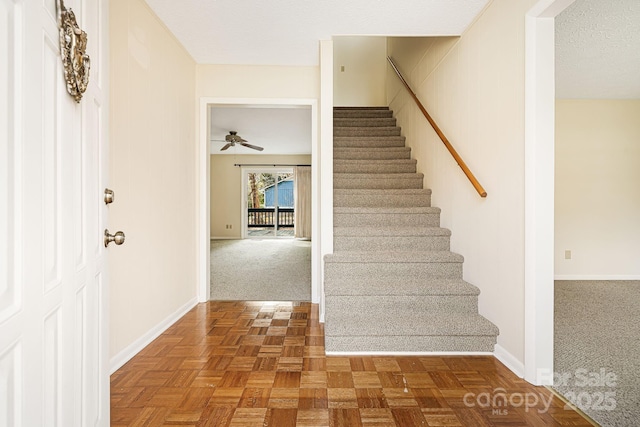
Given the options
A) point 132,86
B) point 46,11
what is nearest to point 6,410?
point 46,11

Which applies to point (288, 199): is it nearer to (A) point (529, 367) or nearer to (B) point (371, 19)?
(B) point (371, 19)

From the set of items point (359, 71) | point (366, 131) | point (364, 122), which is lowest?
point (366, 131)

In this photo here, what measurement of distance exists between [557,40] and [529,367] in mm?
2579

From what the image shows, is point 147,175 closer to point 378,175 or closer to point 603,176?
point 378,175

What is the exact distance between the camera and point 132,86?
213cm

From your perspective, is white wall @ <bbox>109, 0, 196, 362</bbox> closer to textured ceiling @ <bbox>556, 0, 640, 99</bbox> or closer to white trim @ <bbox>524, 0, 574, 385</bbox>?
white trim @ <bbox>524, 0, 574, 385</bbox>

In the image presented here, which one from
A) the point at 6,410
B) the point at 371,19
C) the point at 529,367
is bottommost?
the point at 529,367

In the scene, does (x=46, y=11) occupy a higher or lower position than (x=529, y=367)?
higher

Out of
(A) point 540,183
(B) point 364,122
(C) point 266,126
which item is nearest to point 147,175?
(A) point 540,183

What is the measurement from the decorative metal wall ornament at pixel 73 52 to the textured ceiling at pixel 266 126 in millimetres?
3637

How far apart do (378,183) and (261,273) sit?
2146mm

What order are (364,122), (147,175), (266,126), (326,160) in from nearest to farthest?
(147,175), (326,160), (364,122), (266,126)

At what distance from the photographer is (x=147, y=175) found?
232 centimetres

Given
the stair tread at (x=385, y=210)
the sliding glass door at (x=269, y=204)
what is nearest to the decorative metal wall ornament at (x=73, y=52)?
the stair tread at (x=385, y=210)
